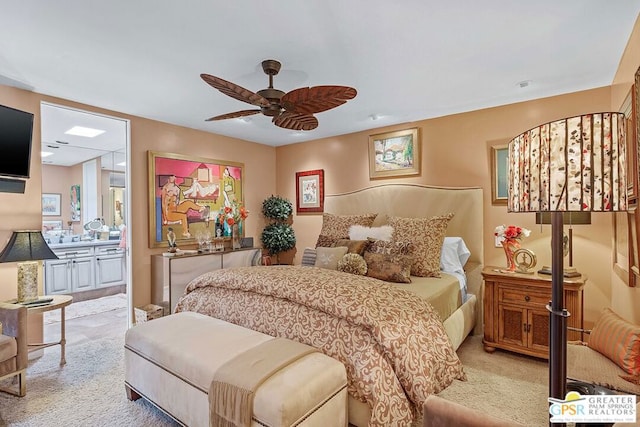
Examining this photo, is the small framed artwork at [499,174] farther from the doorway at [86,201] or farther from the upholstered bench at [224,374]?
the doorway at [86,201]

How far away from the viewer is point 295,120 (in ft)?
8.95

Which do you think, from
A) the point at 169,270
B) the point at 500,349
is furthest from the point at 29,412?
the point at 500,349

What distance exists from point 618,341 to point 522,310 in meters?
1.09

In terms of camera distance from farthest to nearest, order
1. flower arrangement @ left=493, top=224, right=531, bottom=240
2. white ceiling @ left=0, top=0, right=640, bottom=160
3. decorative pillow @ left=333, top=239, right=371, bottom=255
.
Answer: decorative pillow @ left=333, top=239, right=371, bottom=255, flower arrangement @ left=493, top=224, right=531, bottom=240, white ceiling @ left=0, top=0, right=640, bottom=160

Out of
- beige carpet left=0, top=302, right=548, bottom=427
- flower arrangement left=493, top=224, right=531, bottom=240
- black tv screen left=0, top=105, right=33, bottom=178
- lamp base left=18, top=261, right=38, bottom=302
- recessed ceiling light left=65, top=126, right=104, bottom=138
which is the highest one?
recessed ceiling light left=65, top=126, right=104, bottom=138

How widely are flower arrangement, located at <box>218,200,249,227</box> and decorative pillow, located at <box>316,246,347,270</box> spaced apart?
5.88 ft

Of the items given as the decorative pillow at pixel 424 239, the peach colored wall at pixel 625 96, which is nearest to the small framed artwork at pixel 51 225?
the decorative pillow at pixel 424 239

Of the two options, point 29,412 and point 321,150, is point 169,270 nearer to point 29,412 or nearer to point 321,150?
point 29,412

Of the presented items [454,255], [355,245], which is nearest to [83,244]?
[355,245]

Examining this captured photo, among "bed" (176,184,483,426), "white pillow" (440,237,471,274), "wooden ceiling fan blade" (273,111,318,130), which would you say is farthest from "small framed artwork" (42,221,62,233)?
"white pillow" (440,237,471,274)

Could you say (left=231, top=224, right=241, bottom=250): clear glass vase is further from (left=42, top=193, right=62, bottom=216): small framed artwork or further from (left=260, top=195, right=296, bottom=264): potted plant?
(left=42, top=193, right=62, bottom=216): small framed artwork

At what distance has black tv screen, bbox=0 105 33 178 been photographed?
2811 millimetres

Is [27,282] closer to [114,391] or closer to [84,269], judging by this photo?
[114,391]

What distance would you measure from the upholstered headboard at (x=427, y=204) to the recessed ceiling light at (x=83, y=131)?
11.4 ft
